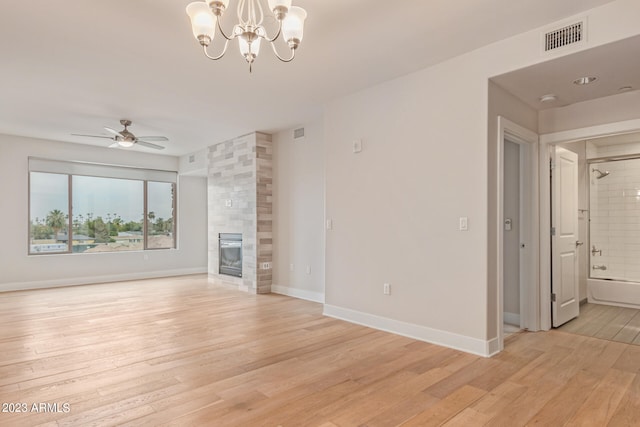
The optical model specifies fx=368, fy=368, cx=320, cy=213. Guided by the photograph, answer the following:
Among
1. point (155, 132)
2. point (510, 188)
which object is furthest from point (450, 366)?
point (155, 132)

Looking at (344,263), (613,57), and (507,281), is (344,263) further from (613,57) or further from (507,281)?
(613,57)

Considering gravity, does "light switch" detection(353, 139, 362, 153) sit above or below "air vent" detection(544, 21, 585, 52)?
below

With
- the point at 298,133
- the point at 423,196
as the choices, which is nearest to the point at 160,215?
the point at 298,133

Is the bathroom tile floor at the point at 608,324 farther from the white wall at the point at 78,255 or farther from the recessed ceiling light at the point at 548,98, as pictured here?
the white wall at the point at 78,255

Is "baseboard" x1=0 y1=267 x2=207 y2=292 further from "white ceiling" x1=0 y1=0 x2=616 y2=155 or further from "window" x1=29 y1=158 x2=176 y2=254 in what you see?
"white ceiling" x1=0 y1=0 x2=616 y2=155

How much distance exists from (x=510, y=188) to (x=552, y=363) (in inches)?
80.6

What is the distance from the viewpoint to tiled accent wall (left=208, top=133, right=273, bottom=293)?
6.45 metres

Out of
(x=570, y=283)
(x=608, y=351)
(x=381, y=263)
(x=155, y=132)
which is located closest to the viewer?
(x=608, y=351)

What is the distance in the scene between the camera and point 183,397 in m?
2.54

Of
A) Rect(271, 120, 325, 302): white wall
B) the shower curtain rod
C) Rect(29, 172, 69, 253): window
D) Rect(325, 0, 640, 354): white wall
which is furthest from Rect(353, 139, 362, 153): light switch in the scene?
Rect(29, 172, 69, 253): window

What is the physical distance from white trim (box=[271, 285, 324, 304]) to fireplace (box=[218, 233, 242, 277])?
2.84ft

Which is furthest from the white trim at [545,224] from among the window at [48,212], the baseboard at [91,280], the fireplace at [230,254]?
the window at [48,212]

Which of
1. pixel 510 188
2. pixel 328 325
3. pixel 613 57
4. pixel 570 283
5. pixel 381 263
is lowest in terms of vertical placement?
pixel 328 325

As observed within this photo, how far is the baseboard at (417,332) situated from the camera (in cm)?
334
